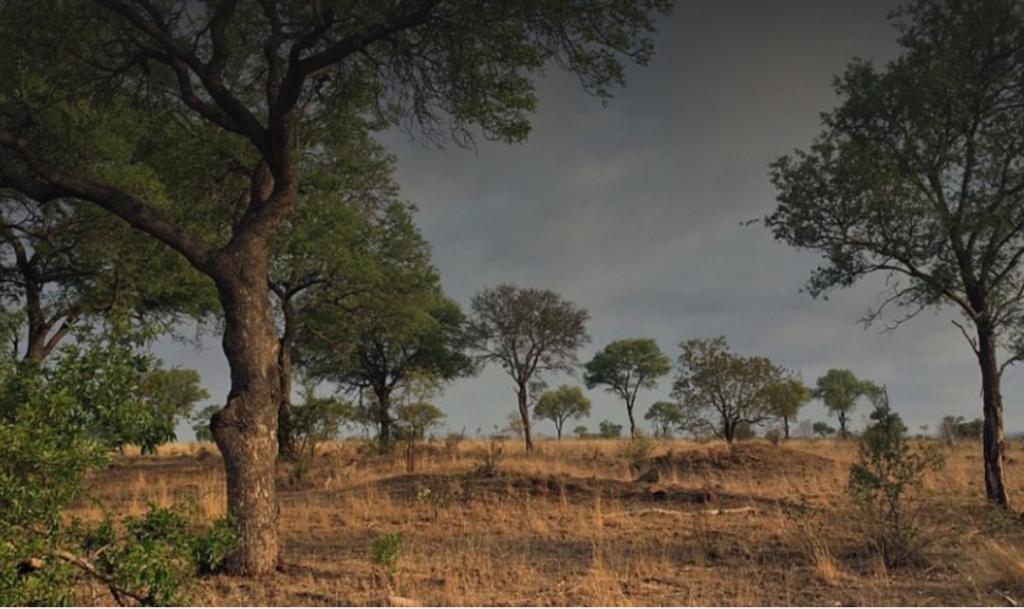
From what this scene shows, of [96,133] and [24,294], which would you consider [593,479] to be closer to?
[96,133]

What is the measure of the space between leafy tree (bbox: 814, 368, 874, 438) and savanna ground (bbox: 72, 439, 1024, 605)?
4726cm

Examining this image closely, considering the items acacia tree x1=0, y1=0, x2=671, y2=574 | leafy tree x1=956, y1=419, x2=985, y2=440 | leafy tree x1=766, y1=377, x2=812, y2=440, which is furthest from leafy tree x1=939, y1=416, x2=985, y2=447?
acacia tree x1=0, y1=0, x2=671, y2=574

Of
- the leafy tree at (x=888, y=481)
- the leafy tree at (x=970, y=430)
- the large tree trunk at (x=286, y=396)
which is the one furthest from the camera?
the leafy tree at (x=970, y=430)

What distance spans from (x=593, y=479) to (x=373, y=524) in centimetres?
676

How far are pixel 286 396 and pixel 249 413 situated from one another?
15221 millimetres

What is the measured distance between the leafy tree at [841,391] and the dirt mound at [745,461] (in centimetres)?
4549

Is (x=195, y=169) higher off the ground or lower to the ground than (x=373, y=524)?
higher

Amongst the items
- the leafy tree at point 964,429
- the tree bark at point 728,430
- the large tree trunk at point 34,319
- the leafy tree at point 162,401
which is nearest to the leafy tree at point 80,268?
the large tree trunk at point 34,319

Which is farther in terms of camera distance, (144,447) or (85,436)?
(144,447)

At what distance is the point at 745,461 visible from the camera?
21.6 m

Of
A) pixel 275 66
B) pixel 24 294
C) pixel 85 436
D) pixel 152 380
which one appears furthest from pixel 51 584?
pixel 24 294

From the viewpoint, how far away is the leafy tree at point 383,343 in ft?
82.8

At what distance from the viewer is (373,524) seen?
42.3 ft

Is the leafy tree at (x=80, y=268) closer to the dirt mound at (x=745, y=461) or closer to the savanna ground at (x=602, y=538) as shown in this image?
the savanna ground at (x=602, y=538)
